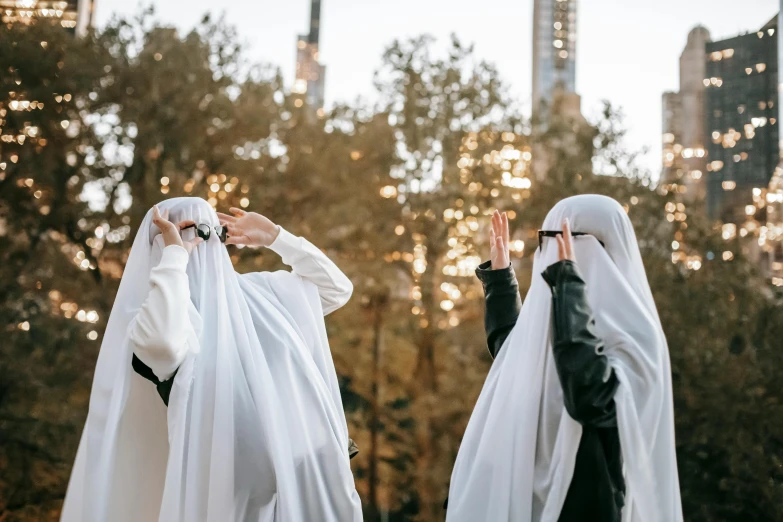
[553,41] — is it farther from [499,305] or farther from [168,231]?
[168,231]

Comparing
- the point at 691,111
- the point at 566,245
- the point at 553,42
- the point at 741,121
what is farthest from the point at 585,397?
the point at 553,42

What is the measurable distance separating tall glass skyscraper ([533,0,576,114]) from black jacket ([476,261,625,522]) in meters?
116

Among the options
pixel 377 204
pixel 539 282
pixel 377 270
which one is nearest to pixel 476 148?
pixel 377 204

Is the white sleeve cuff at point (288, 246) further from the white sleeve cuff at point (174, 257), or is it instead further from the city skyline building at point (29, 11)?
the city skyline building at point (29, 11)

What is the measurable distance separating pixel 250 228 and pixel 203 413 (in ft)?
3.31

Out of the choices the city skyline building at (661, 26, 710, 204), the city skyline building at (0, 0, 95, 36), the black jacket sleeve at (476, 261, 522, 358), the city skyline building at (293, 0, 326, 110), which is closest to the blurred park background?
the city skyline building at (0, 0, 95, 36)

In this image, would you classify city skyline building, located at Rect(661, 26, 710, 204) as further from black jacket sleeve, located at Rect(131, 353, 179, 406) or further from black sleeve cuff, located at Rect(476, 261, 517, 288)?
black jacket sleeve, located at Rect(131, 353, 179, 406)

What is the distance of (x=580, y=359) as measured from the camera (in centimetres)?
248

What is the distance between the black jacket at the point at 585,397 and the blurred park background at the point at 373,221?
6.91 meters

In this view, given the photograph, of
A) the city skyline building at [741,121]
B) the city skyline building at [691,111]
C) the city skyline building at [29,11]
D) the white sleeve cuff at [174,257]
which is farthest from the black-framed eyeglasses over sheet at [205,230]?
the city skyline building at [691,111]

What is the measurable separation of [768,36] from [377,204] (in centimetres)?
967

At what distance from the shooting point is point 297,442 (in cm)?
311

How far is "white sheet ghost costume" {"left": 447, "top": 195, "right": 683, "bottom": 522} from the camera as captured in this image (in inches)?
101

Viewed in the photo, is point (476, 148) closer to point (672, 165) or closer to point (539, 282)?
point (672, 165)
